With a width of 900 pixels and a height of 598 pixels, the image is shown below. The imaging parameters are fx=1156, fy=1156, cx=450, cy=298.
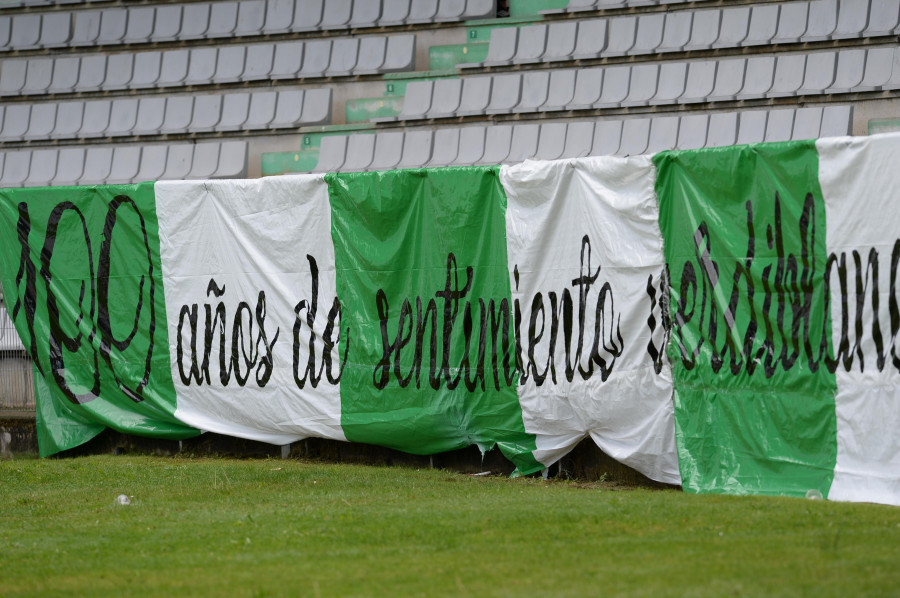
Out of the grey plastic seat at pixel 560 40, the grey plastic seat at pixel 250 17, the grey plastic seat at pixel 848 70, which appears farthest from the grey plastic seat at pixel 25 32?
the grey plastic seat at pixel 848 70

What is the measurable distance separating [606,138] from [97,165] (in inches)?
314

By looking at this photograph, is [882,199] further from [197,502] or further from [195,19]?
[195,19]

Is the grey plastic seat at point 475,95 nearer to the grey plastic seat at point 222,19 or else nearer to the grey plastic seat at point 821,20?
the grey plastic seat at point 821,20

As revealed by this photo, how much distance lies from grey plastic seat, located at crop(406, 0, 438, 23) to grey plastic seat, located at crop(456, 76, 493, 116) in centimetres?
158

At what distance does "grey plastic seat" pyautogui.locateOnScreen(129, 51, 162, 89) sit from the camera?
1847cm

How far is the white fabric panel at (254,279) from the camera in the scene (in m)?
8.75

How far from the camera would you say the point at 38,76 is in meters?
19.0

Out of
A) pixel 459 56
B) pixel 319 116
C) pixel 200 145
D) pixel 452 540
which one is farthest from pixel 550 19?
pixel 452 540

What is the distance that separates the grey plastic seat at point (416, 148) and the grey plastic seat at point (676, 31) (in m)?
3.34

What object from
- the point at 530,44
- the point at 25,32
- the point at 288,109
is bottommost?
the point at 288,109

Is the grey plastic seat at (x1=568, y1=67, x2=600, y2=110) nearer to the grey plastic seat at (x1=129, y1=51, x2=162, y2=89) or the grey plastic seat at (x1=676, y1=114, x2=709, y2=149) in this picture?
the grey plastic seat at (x1=676, y1=114, x2=709, y2=149)

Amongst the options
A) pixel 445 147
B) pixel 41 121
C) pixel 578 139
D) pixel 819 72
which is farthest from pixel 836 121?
pixel 41 121

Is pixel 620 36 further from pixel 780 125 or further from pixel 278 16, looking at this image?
pixel 278 16

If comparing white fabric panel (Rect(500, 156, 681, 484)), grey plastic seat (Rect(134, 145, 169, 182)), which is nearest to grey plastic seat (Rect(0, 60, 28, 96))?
grey plastic seat (Rect(134, 145, 169, 182))
